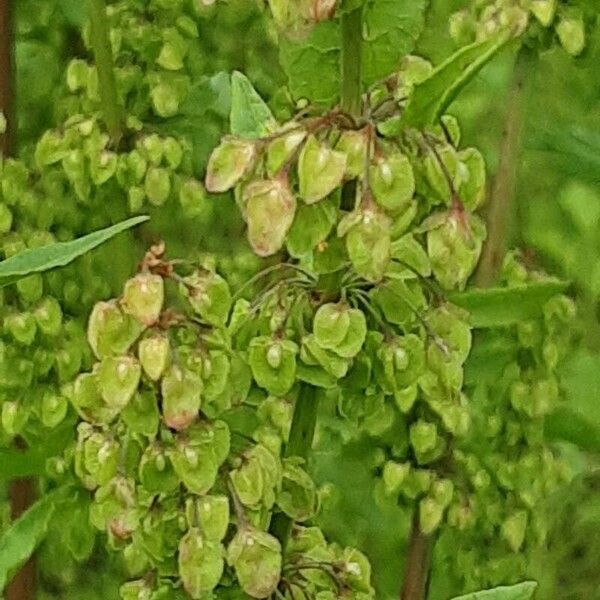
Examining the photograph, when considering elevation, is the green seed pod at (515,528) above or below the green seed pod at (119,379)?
below

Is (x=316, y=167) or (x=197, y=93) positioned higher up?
(x=316, y=167)

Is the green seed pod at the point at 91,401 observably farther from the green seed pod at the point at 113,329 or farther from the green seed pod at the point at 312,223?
the green seed pod at the point at 312,223

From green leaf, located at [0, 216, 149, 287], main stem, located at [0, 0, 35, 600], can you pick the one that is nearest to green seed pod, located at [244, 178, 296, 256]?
green leaf, located at [0, 216, 149, 287]

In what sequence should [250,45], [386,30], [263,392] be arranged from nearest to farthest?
[386,30] < [263,392] < [250,45]

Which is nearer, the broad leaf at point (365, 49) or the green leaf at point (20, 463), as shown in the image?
the broad leaf at point (365, 49)

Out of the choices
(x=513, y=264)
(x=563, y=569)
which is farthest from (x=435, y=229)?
(x=563, y=569)

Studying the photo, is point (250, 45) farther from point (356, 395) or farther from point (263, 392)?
point (356, 395)

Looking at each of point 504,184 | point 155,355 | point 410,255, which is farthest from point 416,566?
point 155,355

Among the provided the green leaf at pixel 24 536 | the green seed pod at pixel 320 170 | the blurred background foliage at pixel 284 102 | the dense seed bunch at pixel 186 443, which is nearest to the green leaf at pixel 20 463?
the green leaf at pixel 24 536
